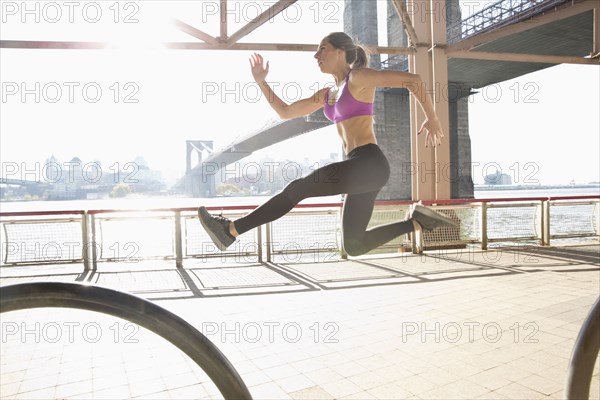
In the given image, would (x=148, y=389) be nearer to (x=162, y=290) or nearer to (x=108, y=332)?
(x=108, y=332)

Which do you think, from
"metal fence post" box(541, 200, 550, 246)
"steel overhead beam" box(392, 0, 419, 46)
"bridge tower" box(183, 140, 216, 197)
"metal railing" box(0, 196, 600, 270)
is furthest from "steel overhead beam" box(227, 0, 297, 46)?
"bridge tower" box(183, 140, 216, 197)

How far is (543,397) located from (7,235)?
26.8 feet

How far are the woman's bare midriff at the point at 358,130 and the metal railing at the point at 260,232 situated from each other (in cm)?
586

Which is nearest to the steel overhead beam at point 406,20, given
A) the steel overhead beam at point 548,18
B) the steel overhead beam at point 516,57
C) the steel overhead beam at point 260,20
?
the steel overhead beam at point 516,57

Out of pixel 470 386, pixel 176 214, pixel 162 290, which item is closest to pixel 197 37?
pixel 176 214

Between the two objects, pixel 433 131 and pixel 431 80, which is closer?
pixel 433 131

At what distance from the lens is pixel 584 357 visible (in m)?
1.26

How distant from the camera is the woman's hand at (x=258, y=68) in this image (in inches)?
82.4

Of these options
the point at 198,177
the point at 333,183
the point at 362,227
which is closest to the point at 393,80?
the point at 333,183

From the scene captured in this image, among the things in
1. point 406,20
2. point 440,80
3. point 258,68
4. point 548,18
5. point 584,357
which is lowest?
point 584,357

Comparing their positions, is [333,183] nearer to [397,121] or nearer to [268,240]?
[268,240]

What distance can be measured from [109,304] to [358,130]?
1.30m

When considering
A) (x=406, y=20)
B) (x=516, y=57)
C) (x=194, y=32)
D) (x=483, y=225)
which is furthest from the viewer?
(x=483, y=225)

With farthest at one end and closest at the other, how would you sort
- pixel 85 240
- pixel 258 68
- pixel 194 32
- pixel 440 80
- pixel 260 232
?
pixel 440 80 < pixel 260 232 < pixel 85 240 < pixel 194 32 < pixel 258 68
